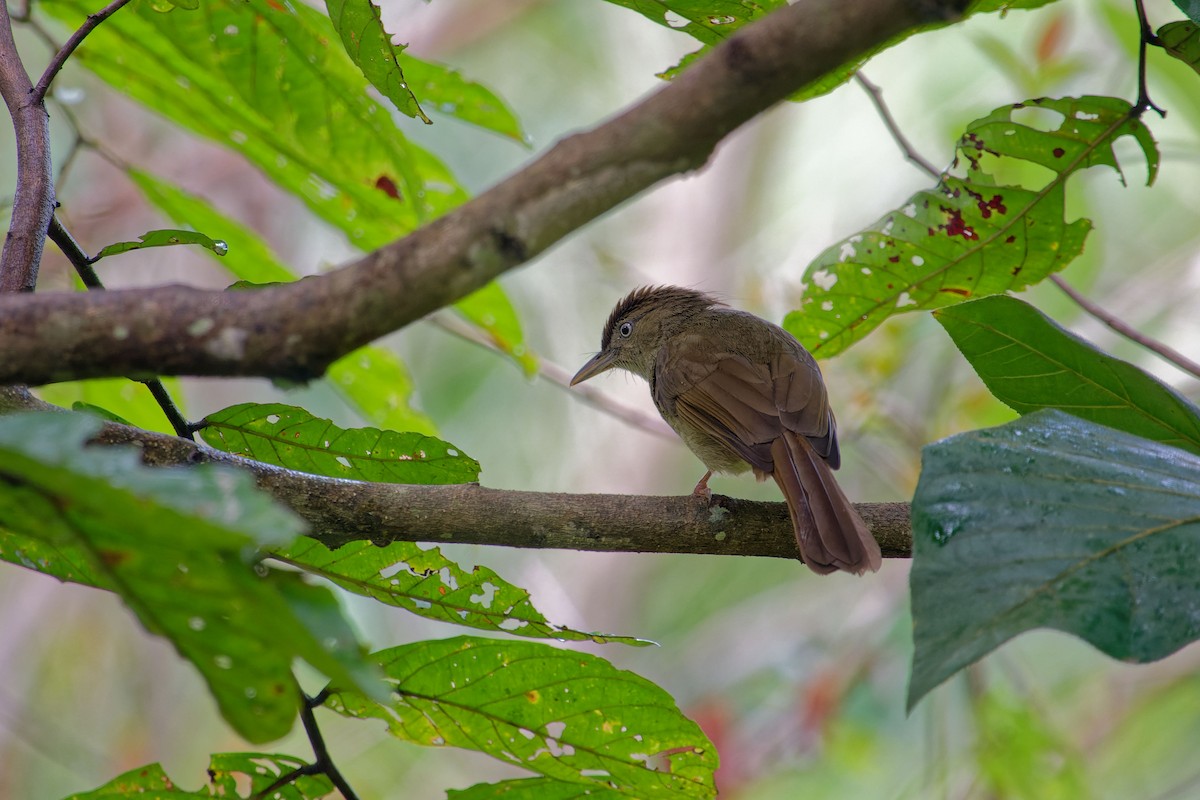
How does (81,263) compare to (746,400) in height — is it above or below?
below

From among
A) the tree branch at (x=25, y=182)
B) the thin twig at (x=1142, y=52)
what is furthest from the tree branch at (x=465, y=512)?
the thin twig at (x=1142, y=52)

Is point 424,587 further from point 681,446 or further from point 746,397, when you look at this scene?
point 681,446

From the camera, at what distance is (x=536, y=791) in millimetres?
1896

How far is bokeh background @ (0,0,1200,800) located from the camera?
6609mm

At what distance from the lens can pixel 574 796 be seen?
1.91m

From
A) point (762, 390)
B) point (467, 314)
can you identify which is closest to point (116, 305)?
point (467, 314)

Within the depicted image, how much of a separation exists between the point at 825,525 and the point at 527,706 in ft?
3.33

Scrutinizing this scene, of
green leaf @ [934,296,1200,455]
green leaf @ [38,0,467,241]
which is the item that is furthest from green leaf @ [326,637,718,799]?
green leaf @ [38,0,467,241]

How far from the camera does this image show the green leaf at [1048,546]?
4.15 feet

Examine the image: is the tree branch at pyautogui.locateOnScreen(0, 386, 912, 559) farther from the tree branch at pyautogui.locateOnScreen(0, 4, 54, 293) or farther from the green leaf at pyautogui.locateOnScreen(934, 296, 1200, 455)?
the green leaf at pyautogui.locateOnScreen(934, 296, 1200, 455)

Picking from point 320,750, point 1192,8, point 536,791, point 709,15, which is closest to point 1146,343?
A: point 1192,8

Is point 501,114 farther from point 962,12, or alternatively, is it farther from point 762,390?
point 962,12

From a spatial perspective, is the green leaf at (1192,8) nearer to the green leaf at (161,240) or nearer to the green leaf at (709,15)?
the green leaf at (709,15)

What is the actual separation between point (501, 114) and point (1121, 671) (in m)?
6.56
